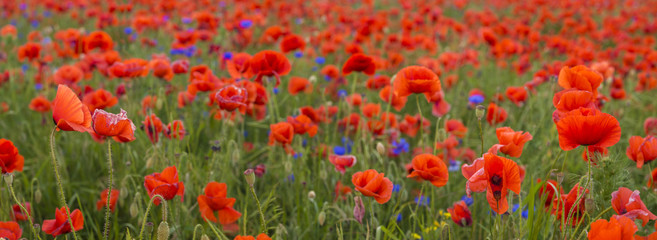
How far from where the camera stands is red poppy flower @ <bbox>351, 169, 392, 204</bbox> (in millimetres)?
1367

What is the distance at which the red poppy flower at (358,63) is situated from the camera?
221cm

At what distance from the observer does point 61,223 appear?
1441 mm

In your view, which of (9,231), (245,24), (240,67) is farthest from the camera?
(245,24)

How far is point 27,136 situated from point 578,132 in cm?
273

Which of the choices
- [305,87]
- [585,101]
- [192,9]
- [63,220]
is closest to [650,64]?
[305,87]

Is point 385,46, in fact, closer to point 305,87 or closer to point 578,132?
point 305,87

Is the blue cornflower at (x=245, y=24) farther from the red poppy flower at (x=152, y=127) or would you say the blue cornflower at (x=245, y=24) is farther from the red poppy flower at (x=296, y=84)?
the red poppy flower at (x=152, y=127)

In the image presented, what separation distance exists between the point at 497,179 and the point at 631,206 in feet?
1.13

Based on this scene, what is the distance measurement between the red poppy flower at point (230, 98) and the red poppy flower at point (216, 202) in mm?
340

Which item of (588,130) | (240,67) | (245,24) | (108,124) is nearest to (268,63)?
(240,67)

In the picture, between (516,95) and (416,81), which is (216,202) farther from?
(516,95)

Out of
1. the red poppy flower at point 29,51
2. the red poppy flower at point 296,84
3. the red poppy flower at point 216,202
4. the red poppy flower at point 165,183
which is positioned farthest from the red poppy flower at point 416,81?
the red poppy flower at point 29,51

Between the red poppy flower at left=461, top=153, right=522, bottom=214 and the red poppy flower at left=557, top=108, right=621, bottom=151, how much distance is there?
0.14m

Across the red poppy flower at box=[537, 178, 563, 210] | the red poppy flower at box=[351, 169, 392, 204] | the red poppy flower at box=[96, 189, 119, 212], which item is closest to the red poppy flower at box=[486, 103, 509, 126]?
the red poppy flower at box=[537, 178, 563, 210]
